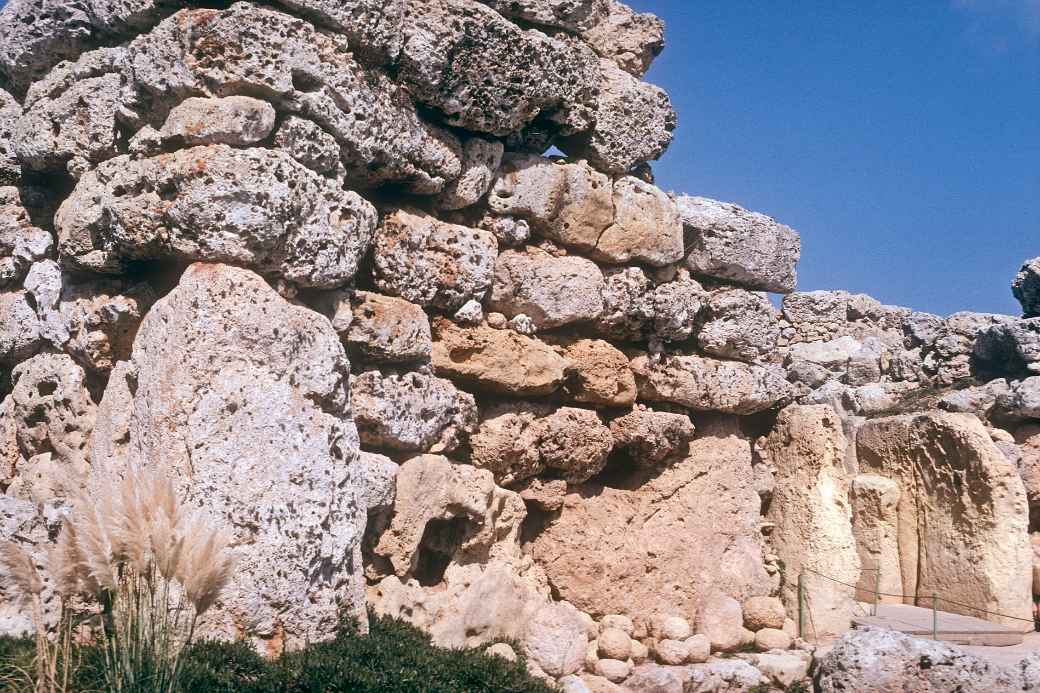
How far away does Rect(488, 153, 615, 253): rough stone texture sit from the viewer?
9992mm

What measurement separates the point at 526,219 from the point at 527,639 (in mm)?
3826

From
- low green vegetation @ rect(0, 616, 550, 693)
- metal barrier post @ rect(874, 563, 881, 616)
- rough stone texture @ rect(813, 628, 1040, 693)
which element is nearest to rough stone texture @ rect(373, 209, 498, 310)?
low green vegetation @ rect(0, 616, 550, 693)

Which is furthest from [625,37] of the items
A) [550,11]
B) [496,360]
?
[496,360]

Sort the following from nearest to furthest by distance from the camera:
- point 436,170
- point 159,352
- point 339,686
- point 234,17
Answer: point 339,686 → point 159,352 → point 234,17 → point 436,170

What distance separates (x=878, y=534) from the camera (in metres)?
12.0

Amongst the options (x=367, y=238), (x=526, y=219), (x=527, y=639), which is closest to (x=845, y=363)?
(x=526, y=219)

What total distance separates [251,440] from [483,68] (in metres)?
4.03

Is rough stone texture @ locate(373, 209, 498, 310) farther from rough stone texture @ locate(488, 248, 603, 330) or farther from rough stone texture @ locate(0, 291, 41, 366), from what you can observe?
rough stone texture @ locate(0, 291, 41, 366)

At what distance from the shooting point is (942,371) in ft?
45.7

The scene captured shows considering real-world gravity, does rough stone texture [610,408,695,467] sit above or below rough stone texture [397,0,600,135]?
below

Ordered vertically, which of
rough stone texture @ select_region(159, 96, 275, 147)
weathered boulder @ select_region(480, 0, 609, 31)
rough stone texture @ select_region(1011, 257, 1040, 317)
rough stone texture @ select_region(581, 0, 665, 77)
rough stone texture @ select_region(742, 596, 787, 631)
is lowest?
rough stone texture @ select_region(742, 596, 787, 631)

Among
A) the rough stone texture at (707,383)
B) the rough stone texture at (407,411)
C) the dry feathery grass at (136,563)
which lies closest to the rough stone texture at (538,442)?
the rough stone texture at (407,411)

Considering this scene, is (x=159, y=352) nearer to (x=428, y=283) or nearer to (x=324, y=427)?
(x=324, y=427)

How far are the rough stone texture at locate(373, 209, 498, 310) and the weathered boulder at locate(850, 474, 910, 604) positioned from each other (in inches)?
212
